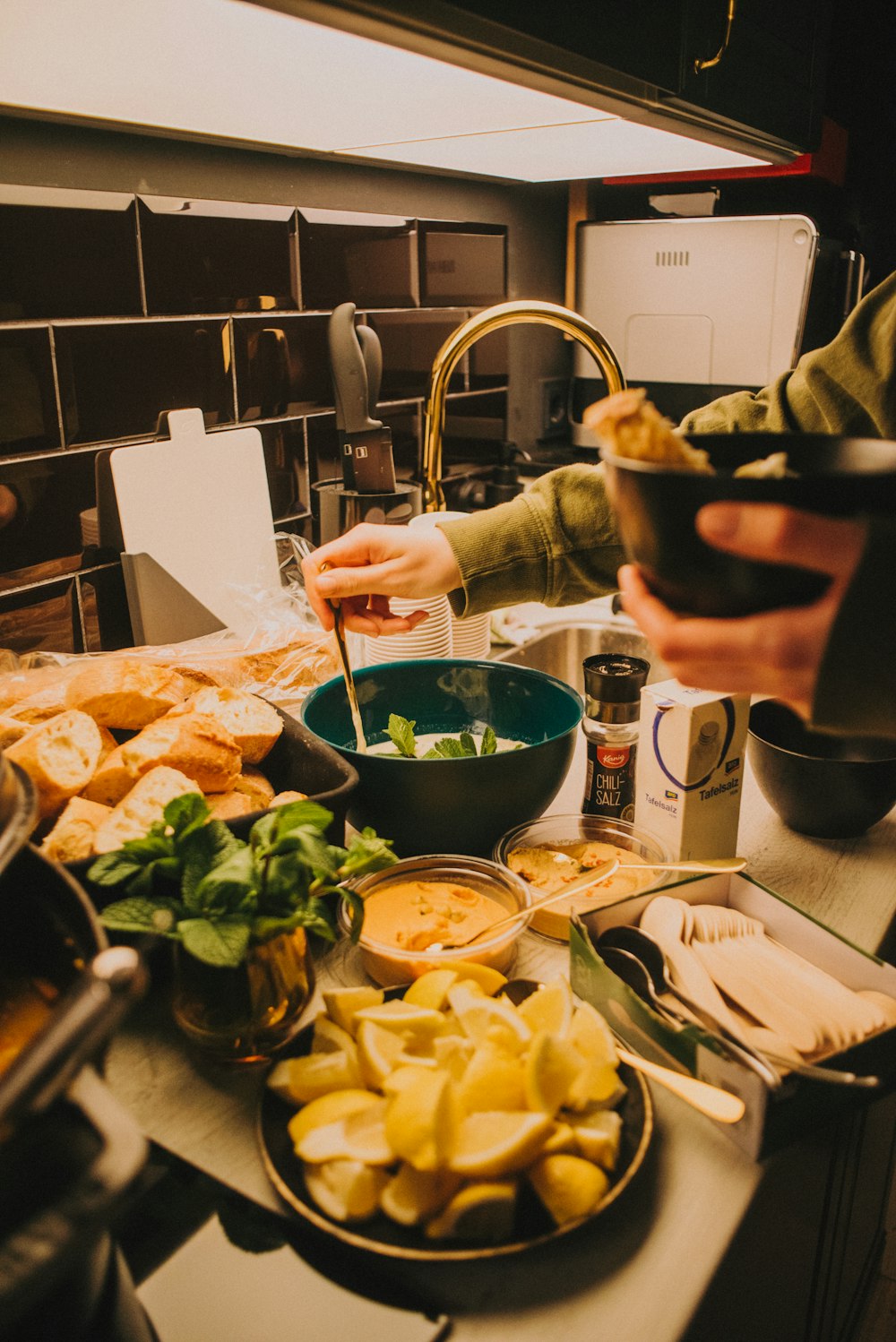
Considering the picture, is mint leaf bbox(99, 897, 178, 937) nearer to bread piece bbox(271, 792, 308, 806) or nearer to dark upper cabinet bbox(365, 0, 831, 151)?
bread piece bbox(271, 792, 308, 806)

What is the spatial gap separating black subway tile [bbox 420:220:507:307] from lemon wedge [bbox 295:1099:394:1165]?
1.78 metres

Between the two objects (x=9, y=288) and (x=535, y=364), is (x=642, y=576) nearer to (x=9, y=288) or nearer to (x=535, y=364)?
(x=9, y=288)

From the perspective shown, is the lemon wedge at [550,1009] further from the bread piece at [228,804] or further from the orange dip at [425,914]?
the bread piece at [228,804]

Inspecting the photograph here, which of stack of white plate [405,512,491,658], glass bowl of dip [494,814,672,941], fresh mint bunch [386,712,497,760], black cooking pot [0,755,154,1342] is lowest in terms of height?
glass bowl of dip [494,814,672,941]

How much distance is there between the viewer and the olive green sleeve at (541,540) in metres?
1.19

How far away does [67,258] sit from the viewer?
138 centimetres

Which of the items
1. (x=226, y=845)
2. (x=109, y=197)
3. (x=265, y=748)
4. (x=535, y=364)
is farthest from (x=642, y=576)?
(x=535, y=364)

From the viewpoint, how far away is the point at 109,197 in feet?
4.66

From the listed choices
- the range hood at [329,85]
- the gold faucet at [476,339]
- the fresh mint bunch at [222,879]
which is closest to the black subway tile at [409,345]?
the range hood at [329,85]

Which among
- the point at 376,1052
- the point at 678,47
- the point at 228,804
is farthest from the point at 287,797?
the point at 678,47

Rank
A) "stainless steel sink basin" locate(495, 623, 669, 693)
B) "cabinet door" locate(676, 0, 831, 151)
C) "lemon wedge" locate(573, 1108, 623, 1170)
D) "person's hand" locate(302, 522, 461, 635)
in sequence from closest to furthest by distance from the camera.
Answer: "lemon wedge" locate(573, 1108, 623, 1170), "person's hand" locate(302, 522, 461, 635), "cabinet door" locate(676, 0, 831, 151), "stainless steel sink basin" locate(495, 623, 669, 693)

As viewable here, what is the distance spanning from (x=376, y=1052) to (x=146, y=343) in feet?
4.04

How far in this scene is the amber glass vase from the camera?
2.32ft

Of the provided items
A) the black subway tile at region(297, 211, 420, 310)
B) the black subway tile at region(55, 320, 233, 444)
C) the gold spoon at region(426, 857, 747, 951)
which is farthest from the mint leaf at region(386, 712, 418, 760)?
the black subway tile at region(297, 211, 420, 310)
